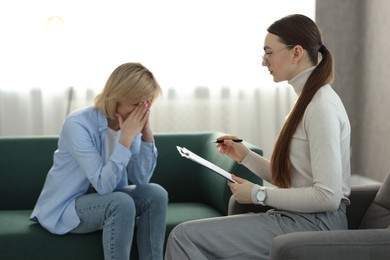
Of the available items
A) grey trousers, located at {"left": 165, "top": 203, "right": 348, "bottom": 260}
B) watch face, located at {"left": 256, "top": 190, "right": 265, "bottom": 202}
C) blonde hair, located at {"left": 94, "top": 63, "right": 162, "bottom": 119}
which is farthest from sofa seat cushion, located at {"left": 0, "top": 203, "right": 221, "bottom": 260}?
watch face, located at {"left": 256, "top": 190, "right": 265, "bottom": 202}

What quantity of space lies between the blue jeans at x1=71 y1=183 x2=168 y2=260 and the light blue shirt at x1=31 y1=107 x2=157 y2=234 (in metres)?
0.05

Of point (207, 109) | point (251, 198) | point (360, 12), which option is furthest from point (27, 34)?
point (251, 198)

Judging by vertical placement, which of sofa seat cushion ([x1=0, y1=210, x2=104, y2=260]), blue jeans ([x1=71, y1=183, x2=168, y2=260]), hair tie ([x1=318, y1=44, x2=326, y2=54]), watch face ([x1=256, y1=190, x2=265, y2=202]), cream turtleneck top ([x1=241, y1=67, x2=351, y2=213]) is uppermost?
hair tie ([x1=318, y1=44, x2=326, y2=54])

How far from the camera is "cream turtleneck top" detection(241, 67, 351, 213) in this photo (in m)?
2.04

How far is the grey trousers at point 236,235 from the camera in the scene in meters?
2.12

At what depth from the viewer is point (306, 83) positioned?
2205mm

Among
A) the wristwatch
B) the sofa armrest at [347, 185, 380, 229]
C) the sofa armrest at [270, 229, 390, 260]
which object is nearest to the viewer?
the sofa armrest at [270, 229, 390, 260]

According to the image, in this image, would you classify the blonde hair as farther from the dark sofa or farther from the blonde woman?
the dark sofa

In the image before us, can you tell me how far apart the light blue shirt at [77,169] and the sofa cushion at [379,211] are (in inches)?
40.4

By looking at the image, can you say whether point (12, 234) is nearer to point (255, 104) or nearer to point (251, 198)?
point (251, 198)

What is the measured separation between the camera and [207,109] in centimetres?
461

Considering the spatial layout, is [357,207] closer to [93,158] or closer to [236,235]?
[236,235]

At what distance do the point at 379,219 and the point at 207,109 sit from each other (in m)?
2.34

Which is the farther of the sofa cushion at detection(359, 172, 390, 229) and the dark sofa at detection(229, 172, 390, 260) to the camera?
the sofa cushion at detection(359, 172, 390, 229)
